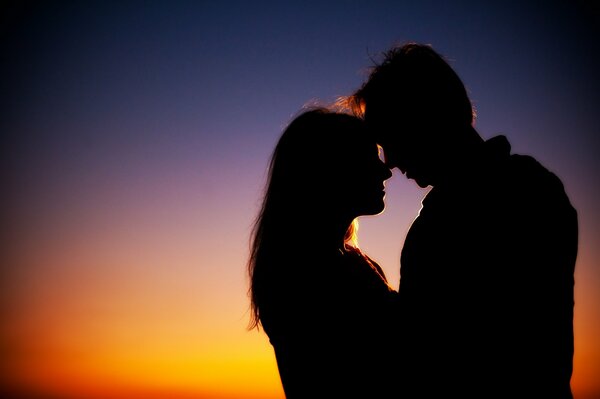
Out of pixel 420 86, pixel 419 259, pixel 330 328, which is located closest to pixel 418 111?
pixel 420 86

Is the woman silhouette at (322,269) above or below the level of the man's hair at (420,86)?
below

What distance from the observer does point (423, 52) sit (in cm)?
320

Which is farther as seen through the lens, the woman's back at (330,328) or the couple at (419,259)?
the woman's back at (330,328)

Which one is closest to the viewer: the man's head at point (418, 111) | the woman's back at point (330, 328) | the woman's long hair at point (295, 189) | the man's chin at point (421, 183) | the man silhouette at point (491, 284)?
the man silhouette at point (491, 284)

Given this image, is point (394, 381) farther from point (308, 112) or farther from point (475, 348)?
point (308, 112)

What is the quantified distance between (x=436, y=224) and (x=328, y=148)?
1140mm

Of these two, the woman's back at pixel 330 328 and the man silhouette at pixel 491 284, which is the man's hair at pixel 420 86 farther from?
the woman's back at pixel 330 328

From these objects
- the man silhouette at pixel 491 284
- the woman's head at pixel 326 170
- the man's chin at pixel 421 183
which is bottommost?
the man silhouette at pixel 491 284

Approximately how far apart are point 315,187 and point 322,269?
0.64 m

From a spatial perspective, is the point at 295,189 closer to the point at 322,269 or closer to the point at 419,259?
the point at 322,269

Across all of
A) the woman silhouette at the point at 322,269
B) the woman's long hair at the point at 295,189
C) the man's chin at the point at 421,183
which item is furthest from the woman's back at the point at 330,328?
the man's chin at the point at 421,183

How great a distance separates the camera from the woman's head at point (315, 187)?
9.46 feet

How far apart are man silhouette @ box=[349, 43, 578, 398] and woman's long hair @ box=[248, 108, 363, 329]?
0.76 meters

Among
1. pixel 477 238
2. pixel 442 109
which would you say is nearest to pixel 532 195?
pixel 477 238
